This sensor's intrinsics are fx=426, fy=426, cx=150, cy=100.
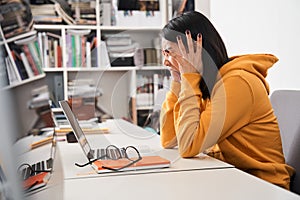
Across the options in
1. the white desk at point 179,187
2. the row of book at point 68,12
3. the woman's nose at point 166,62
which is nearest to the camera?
the white desk at point 179,187

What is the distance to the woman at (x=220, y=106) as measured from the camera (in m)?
1.32

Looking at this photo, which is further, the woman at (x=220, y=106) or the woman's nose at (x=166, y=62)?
the woman's nose at (x=166, y=62)

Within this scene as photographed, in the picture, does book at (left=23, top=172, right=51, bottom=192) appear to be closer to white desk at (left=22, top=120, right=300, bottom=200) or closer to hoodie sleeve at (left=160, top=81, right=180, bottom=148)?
white desk at (left=22, top=120, right=300, bottom=200)

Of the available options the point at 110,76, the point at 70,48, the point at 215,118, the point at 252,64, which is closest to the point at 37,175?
the point at 215,118

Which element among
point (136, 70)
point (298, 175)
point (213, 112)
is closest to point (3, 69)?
point (213, 112)

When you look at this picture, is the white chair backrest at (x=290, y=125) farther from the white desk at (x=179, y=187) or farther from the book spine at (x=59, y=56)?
the book spine at (x=59, y=56)

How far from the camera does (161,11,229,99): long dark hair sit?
148 cm

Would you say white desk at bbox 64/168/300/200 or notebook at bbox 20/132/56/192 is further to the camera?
white desk at bbox 64/168/300/200

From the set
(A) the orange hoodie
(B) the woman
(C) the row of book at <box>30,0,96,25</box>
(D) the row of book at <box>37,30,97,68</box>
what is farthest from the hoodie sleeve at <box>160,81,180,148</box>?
(C) the row of book at <box>30,0,96,25</box>

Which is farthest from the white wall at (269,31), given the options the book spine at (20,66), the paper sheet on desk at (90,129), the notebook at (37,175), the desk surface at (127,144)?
the book spine at (20,66)

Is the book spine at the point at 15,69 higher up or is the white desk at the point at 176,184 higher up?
the book spine at the point at 15,69

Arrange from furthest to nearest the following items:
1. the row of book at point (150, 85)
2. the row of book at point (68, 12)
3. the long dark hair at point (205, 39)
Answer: the row of book at point (68, 12) → the row of book at point (150, 85) → the long dark hair at point (205, 39)

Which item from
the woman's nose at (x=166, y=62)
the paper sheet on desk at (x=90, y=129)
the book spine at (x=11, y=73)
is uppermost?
the book spine at (x=11, y=73)

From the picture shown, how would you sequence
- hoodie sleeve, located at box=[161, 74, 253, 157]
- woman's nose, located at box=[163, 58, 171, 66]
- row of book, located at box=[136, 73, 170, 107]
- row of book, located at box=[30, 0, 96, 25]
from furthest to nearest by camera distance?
row of book, located at box=[30, 0, 96, 25] < row of book, located at box=[136, 73, 170, 107] < woman's nose, located at box=[163, 58, 171, 66] < hoodie sleeve, located at box=[161, 74, 253, 157]
